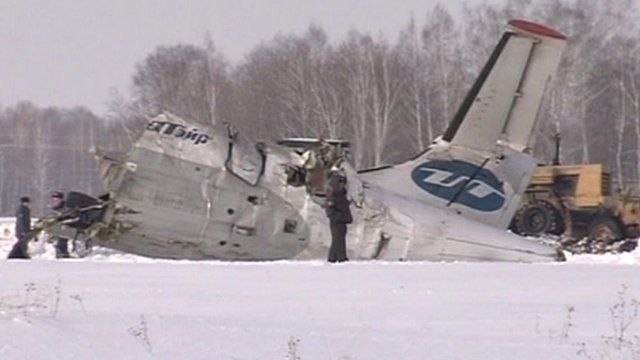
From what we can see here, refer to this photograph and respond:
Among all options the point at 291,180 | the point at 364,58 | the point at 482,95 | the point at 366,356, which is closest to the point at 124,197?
the point at 291,180

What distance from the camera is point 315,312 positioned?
27.3 feet

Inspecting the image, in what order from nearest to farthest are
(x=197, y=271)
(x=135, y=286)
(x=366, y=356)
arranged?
(x=366, y=356), (x=135, y=286), (x=197, y=271)

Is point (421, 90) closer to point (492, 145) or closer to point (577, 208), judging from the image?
point (577, 208)

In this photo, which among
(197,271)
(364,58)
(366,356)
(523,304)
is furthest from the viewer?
(364,58)

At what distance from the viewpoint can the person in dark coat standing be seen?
14.4m

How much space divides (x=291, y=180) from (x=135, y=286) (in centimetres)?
572

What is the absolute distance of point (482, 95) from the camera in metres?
16.2

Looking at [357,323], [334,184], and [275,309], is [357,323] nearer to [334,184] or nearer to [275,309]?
[275,309]

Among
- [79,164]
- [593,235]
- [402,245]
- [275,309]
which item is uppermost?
[275,309]

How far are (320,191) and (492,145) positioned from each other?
2603 mm

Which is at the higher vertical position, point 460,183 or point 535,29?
point 535,29

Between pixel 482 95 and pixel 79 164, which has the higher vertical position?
pixel 482 95

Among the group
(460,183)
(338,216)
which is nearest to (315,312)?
(338,216)

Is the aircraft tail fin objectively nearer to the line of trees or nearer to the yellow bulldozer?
the yellow bulldozer
